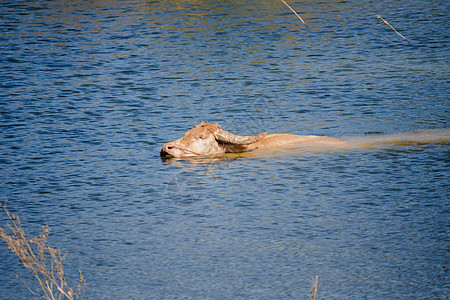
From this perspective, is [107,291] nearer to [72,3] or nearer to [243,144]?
[243,144]

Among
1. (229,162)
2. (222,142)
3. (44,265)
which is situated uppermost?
(44,265)

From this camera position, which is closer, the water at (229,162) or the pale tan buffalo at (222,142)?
the water at (229,162)

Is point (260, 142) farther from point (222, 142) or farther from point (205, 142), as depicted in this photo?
point (205, 142)

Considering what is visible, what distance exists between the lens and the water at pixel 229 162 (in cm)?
566

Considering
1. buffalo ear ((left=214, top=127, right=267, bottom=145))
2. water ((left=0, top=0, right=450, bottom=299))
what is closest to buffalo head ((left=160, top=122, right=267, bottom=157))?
buffalo ear ((left=214, top=127, right=267, bottom=145))

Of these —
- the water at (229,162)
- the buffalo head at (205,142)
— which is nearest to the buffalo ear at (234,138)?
the buffalo head at (205,142)

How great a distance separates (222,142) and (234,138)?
0.71ft

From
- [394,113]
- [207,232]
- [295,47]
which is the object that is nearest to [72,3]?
[295,47]

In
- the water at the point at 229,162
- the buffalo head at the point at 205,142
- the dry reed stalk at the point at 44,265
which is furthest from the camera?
the buffalo head at the point at 205,142

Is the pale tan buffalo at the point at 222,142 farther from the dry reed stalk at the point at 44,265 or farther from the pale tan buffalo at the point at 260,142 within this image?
the dry reed stalk at the point at 44,265

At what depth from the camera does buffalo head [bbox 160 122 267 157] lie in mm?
9078

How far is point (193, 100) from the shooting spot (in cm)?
1170

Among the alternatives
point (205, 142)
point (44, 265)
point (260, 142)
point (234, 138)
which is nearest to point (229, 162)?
point (234, 138)

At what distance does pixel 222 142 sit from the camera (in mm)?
9227
